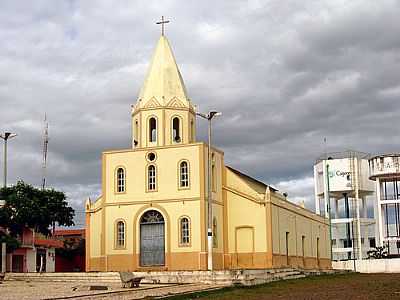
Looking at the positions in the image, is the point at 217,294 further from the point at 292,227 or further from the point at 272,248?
the point at 292,227

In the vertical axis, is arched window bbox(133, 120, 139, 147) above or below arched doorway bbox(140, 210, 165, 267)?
above

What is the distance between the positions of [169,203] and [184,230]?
207cm

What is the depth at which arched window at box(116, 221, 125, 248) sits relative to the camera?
160 ft

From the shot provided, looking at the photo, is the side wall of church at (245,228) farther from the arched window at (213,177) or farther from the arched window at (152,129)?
the arched window at (152,129)

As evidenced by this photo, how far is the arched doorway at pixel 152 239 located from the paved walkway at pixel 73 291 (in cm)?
981

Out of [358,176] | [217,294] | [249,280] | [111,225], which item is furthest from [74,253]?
[217,294]

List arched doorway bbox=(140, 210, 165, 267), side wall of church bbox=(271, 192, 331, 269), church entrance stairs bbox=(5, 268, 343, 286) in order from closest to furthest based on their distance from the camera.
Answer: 1. church entrance stairs bbox=(5, 268, 343, 286)
2. arched doorway bbox=(140, 210, 165, 267)
3. side wall of church bbox=(271, 192, 331, 269)

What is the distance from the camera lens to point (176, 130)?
49.8 m

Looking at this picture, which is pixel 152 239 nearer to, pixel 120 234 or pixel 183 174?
pixel 120 234

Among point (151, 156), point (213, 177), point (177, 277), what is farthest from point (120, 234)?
point (177, 277)

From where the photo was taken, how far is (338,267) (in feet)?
233

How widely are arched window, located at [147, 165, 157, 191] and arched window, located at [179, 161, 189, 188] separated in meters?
1.84

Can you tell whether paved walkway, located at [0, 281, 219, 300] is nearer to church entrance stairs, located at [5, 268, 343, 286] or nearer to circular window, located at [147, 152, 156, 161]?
church entrance stairs, located at [5, 268, 343, 286]

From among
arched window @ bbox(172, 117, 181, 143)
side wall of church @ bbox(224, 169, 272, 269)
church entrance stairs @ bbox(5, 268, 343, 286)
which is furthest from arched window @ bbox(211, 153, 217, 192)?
church entrance stairs @ bbox(5, 268, 343, 286)
